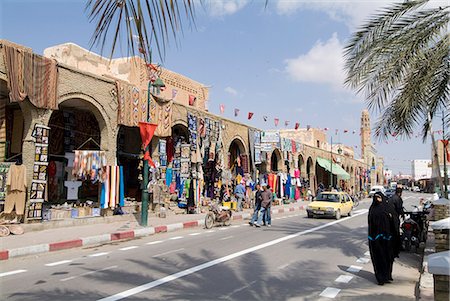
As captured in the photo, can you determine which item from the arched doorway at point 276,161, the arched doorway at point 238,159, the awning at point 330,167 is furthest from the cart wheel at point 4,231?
the awning at point 330,167

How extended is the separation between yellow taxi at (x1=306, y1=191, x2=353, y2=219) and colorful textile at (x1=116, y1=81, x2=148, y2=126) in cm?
901

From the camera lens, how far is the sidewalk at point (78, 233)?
10086mm

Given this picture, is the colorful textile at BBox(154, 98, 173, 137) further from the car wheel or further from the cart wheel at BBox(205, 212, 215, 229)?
the car wheel

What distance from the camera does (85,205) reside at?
15.8 meters

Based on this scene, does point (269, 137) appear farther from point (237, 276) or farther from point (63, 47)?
point (237, 276)

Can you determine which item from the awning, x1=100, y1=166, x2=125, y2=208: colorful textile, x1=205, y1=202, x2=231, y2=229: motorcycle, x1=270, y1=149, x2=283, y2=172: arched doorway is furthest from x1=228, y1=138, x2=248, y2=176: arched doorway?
the awning

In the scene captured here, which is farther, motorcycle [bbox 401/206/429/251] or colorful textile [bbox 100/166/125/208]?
colorful textile [bbox 100/166/125/208]

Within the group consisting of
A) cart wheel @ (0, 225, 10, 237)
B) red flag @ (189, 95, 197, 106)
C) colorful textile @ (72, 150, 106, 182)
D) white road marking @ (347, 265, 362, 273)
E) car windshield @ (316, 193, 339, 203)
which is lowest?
white road marking @ (347, 265, 362, 273)

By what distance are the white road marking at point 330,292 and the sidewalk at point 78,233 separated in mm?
7122

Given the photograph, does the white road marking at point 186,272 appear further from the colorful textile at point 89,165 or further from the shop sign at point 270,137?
the shop sign at point 270,137

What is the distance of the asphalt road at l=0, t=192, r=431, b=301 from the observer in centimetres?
600

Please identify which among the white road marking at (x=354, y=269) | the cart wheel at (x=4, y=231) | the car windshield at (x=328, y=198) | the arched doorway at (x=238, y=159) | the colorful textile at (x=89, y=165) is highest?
the arched doorway at (x=238, y=159)

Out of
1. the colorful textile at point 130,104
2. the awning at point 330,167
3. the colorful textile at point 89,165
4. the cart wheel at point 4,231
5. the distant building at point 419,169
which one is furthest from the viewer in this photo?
the distant building at point 419,169

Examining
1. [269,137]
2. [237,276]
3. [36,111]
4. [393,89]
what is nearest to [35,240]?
[36,111]
